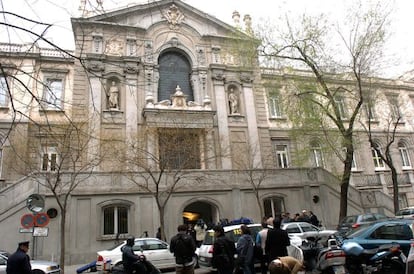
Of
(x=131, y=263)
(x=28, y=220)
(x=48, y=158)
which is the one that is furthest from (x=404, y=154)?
(x=28, y=220)

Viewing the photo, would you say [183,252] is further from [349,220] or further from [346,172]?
[346,172]

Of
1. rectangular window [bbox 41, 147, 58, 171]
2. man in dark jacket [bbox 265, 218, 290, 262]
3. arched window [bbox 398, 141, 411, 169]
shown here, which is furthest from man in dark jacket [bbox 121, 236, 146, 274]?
arched window [bbox 398, 141, 411, 169]

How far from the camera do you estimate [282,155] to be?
90.8ft

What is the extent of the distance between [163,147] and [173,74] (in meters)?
8.92

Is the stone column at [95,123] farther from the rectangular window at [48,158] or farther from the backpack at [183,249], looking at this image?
the backpack at [183,249]

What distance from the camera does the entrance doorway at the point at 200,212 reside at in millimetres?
20766

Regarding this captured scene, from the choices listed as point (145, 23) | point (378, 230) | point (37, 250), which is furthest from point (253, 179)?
point (145, 23)

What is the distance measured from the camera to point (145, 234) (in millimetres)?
17469

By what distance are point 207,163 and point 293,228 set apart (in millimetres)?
10226

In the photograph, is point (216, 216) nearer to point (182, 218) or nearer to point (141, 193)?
point (182, 218)

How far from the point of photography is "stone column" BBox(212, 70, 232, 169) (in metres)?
23.9

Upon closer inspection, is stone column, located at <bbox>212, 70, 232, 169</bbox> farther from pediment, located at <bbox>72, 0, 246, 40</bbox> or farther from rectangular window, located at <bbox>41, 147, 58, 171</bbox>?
rectangular window, located at <bbox>41, 147, 58, 171</bbox>

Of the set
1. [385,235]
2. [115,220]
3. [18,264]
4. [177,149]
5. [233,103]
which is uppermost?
[233,103]

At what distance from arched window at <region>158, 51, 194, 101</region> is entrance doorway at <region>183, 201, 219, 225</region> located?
351 inches
